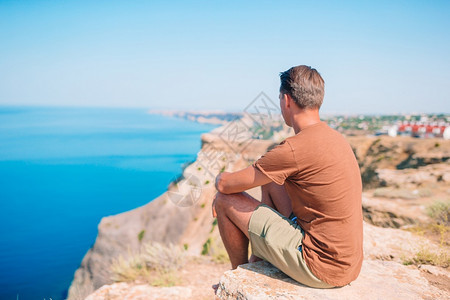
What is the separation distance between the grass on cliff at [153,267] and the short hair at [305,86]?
3.28 meters

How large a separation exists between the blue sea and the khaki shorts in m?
2.53

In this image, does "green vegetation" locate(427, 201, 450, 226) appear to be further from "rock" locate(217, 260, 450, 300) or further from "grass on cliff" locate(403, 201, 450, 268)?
"rock" locate(217, 260, 450, 300)

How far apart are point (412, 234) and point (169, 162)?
Answer: 45941 mm

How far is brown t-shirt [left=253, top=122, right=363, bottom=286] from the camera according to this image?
1.65m

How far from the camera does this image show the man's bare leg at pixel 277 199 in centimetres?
223

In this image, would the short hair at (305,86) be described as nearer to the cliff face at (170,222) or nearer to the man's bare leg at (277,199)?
the man's bare leg at (277,199)

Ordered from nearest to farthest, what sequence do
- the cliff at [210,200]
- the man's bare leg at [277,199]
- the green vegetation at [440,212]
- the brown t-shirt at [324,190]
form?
the brown t-shirt at [324,190] → the man's bare leg at [277,199] → the green vegetation at [440,212] → the cliff at [210,200]

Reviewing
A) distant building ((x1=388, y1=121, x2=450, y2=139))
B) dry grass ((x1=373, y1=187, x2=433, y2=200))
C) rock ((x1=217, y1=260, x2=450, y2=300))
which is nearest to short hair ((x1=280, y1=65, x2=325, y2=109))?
rock ((x1=217, y1=260, x2=450, y2=300))

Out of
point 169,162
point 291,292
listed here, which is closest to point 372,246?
point 291,292

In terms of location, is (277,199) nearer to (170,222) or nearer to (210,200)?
(210,200)

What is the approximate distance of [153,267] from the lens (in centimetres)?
465

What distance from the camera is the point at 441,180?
6.95 m

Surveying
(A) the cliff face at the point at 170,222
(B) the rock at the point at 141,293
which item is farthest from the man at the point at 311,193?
(A) the cliff face at the point at 170,222

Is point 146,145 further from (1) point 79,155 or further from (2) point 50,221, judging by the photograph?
(2) point 50,221
